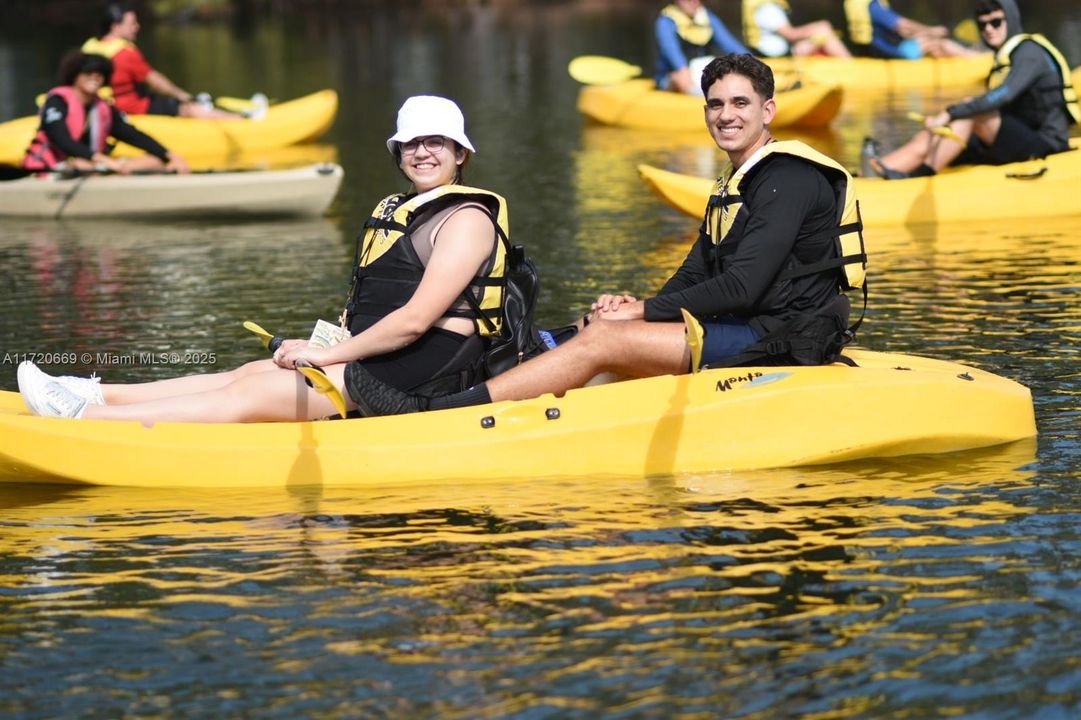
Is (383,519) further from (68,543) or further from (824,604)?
(824,604)

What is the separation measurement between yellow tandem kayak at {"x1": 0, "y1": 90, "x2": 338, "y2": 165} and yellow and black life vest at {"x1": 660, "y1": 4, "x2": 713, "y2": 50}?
10.5 feet

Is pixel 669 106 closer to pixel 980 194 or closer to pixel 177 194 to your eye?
pixel 177 194

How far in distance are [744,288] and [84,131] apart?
24.2 ft

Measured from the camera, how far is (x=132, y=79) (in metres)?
14.4

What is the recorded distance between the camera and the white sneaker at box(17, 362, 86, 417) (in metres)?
5.88

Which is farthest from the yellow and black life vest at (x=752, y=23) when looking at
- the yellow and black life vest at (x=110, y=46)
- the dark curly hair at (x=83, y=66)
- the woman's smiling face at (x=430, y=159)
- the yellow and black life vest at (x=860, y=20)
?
the woman's smiling face at (x=430, y=159)

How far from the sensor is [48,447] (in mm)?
5824

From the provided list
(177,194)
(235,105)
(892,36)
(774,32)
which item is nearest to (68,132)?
(177,194)

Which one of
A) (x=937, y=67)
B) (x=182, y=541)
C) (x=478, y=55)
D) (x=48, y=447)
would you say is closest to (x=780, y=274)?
(x=182, y=541)

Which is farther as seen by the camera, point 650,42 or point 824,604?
point 650,42

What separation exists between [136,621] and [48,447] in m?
1.40

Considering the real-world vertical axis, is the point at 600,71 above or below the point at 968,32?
below

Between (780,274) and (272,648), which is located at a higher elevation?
(780,274)

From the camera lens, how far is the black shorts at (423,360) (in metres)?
5.72
